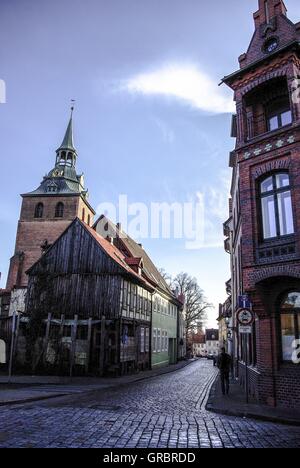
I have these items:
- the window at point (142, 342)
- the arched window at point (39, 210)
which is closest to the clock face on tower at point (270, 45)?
the window at point (142, 342)

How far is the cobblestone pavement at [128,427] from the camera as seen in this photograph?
6.86 meters

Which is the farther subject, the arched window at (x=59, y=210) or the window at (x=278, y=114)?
the arched window at (x=59, y=210)

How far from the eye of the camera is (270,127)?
14125 millimetres

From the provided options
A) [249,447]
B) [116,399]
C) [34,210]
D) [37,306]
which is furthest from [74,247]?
[34,210]

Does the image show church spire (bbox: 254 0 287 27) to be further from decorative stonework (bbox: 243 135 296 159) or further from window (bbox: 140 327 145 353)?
window (bbox: 140 327 145 353)

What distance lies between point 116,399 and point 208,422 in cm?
472

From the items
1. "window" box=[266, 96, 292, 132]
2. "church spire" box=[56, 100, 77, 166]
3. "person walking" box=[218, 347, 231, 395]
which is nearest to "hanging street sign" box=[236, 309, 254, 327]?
"person walking" box=[218, 347, 231, 395]

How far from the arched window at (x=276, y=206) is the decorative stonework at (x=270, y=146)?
95cm

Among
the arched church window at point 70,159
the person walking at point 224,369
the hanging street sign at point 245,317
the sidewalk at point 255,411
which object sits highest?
the arched church window at point 70,159

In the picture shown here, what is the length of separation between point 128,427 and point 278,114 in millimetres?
11493

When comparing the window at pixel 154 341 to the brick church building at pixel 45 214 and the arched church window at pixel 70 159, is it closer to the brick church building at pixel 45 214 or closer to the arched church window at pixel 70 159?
the brick church building at pixel 45 214

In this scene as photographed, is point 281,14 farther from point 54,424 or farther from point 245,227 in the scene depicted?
point 54,424

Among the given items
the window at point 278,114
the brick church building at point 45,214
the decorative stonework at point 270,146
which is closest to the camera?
the decorative stonework at point 270,146
